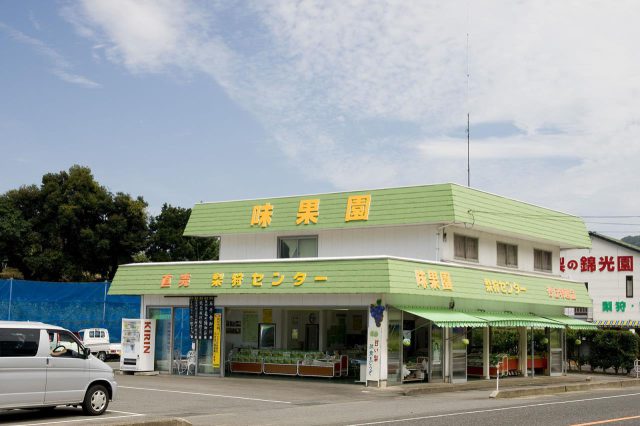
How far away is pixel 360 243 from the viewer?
1232 inches

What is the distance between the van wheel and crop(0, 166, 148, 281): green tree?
38.9m

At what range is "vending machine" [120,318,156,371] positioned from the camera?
102ft

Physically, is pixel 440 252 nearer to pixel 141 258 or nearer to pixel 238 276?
pixel 238 276

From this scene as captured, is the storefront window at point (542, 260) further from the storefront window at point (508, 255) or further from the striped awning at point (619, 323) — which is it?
the striped awning at point (619, 323)

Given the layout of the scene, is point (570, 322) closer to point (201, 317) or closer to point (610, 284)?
point (201, 317)

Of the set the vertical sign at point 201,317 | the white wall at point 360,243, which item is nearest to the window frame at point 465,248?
the white wall at point 360,243

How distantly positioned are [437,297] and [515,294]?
16.0ft

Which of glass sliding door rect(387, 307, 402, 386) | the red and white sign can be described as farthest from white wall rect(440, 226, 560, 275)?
the red and white sign

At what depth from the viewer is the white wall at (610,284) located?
54.6 meters

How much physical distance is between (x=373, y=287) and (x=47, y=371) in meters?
11.5

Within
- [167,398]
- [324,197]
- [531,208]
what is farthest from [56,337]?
[531,208]

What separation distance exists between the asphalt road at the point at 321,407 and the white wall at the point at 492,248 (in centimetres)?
558

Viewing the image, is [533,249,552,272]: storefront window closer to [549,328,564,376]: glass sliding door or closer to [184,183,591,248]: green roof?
[184,183,591,248]: green roof

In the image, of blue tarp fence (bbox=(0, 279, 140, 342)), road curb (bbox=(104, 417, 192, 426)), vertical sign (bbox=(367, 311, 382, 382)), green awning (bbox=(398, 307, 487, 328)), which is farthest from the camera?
blue tarp fence (bbox=(0, 279, 140, 342))
